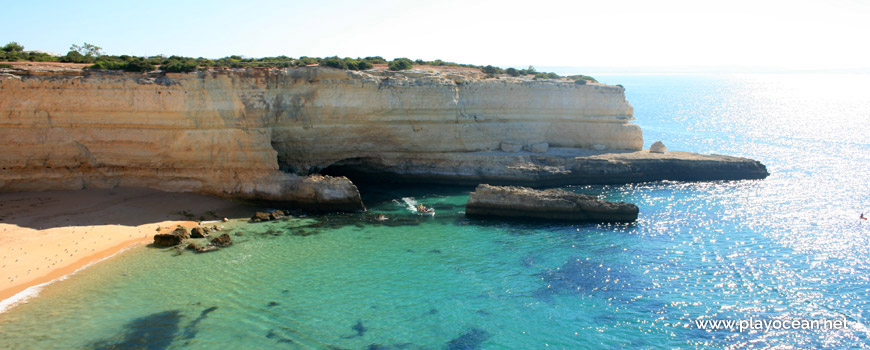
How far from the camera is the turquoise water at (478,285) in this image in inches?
530

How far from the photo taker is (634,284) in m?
16.7

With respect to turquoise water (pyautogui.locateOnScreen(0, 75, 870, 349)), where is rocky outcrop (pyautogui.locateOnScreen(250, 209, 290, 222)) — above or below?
above

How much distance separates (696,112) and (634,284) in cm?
7319

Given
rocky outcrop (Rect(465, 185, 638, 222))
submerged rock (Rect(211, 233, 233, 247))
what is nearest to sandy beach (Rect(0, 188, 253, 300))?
submerged rock (Rect(211, 233, 233, 247))

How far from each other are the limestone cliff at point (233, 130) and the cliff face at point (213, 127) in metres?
0.05

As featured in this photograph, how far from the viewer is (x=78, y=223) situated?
20938 millimetres

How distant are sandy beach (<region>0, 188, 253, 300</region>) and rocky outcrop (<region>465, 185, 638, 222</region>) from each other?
11778mm

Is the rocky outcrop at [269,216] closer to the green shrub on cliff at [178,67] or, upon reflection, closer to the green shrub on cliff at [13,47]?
the green shrub on cliff at [178,67]

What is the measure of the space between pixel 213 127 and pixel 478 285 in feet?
53.4

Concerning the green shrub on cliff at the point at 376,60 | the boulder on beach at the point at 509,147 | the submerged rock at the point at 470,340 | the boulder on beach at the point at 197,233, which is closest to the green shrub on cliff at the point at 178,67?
the boulder on beach at the point at 197,233

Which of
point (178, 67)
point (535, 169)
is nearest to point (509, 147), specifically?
point (535, 169)

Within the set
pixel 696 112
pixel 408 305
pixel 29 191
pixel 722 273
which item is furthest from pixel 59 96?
pixel 696 112

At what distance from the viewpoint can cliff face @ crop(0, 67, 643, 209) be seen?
23188 mm

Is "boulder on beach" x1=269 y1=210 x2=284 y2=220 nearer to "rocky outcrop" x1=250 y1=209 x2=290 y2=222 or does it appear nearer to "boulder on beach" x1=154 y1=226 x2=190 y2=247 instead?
"rocky outcrop" x1=250 y1=209 x2=290 y2=222
